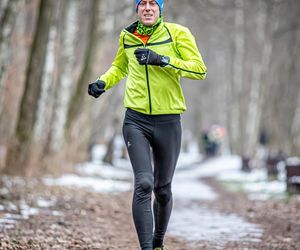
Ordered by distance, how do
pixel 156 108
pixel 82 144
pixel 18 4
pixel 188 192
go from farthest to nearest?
1. pixel 82 144
2. pixel 188 192
3. pixel 18 4
4. pixel 156 108

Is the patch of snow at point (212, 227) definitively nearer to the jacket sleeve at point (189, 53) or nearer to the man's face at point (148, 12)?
the jacket sleeve at point (189, 53)

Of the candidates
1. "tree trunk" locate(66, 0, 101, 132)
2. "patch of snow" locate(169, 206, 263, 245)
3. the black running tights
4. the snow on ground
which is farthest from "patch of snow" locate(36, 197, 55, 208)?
"tree trunk" locate(66, 0, 101, 132)

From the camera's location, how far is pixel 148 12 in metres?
5.54

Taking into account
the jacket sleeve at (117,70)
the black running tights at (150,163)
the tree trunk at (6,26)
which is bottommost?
the black running tights at (150,163)

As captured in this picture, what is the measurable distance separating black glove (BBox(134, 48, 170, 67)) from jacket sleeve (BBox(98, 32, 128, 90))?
426 millimetres

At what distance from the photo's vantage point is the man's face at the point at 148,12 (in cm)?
553

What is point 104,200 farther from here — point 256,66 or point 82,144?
point 256,66

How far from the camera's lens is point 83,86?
742 inches

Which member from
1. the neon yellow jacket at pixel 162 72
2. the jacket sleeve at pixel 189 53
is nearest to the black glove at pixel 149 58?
the neon yellow jacket at pixel 162 72

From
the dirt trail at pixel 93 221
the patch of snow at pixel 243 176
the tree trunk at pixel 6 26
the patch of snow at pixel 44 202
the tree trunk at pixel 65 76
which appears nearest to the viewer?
the dirt trail at pixel 93 221

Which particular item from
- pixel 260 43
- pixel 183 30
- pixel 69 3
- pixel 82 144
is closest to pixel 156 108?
pixel 183 30

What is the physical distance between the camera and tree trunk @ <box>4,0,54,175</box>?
43.4 ft

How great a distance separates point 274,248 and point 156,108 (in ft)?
7.38

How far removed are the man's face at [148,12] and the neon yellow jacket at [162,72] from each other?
0.32ft
